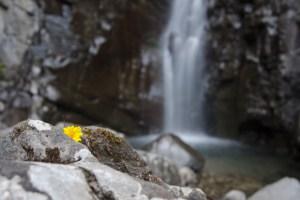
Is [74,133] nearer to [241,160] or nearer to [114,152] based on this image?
[114,152]

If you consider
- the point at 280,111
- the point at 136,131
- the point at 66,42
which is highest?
the point at 66,42

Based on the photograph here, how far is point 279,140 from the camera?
12906 mm

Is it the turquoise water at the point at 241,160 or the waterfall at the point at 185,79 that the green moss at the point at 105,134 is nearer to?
the turquoise water at the point at 241,160

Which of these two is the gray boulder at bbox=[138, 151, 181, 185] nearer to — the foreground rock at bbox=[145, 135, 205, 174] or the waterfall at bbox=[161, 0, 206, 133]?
the foreground rock at bbox=[145, 135, 205, 174]

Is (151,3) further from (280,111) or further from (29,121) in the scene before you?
(29,121)

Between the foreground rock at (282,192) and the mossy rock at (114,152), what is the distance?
4461 mm

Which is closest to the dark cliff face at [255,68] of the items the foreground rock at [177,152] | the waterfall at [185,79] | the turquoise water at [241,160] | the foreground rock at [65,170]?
the waterfall at [185,79]

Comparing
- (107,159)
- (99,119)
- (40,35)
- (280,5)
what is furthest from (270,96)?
(107,159)

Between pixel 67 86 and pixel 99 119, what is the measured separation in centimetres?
168

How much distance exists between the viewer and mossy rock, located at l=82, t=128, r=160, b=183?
2.46 metres

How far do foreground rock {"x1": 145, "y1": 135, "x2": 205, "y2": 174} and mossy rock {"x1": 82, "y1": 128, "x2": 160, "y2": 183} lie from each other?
579 centimetres

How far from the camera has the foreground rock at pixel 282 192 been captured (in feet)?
20.4

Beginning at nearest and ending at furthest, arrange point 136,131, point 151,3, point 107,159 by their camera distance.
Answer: point 107,159
point 136,131
point 151,3

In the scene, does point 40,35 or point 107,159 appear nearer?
point 107,159
